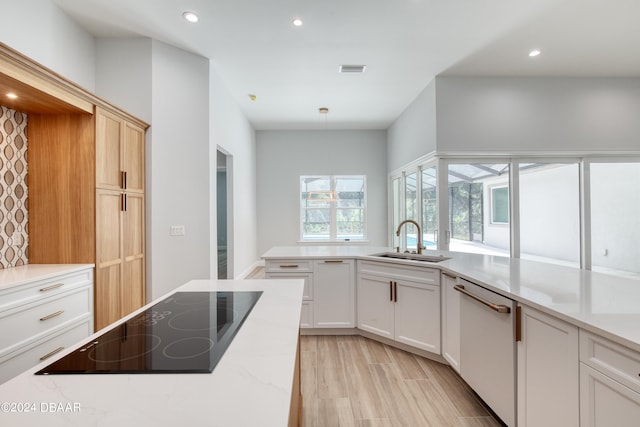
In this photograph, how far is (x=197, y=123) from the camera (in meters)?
3.54

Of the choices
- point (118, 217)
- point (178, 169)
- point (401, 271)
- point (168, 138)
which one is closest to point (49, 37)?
point (168, 138)

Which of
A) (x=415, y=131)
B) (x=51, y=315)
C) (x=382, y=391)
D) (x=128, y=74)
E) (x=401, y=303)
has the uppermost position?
(x=128, y=74)

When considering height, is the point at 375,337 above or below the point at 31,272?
below

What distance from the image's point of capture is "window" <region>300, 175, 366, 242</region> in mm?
6910

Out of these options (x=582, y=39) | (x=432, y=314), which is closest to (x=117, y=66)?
(x=432, y=314)

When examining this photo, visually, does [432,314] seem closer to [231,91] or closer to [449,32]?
[449,32]

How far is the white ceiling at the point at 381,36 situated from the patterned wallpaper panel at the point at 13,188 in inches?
51.7

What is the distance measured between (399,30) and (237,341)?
3.36 metres

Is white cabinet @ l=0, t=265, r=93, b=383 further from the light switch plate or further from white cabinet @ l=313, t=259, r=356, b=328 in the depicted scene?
white cabinet @ l=313, t=259, r=356, b=328

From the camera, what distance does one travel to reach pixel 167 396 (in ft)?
2.21

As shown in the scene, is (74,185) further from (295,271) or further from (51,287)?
(295,271)

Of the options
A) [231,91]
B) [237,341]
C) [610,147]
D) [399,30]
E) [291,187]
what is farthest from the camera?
[291,187]

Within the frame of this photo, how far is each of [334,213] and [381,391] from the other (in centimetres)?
497

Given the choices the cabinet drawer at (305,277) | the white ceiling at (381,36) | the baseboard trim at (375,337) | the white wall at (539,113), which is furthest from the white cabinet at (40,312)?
the white wall at (539,113)
